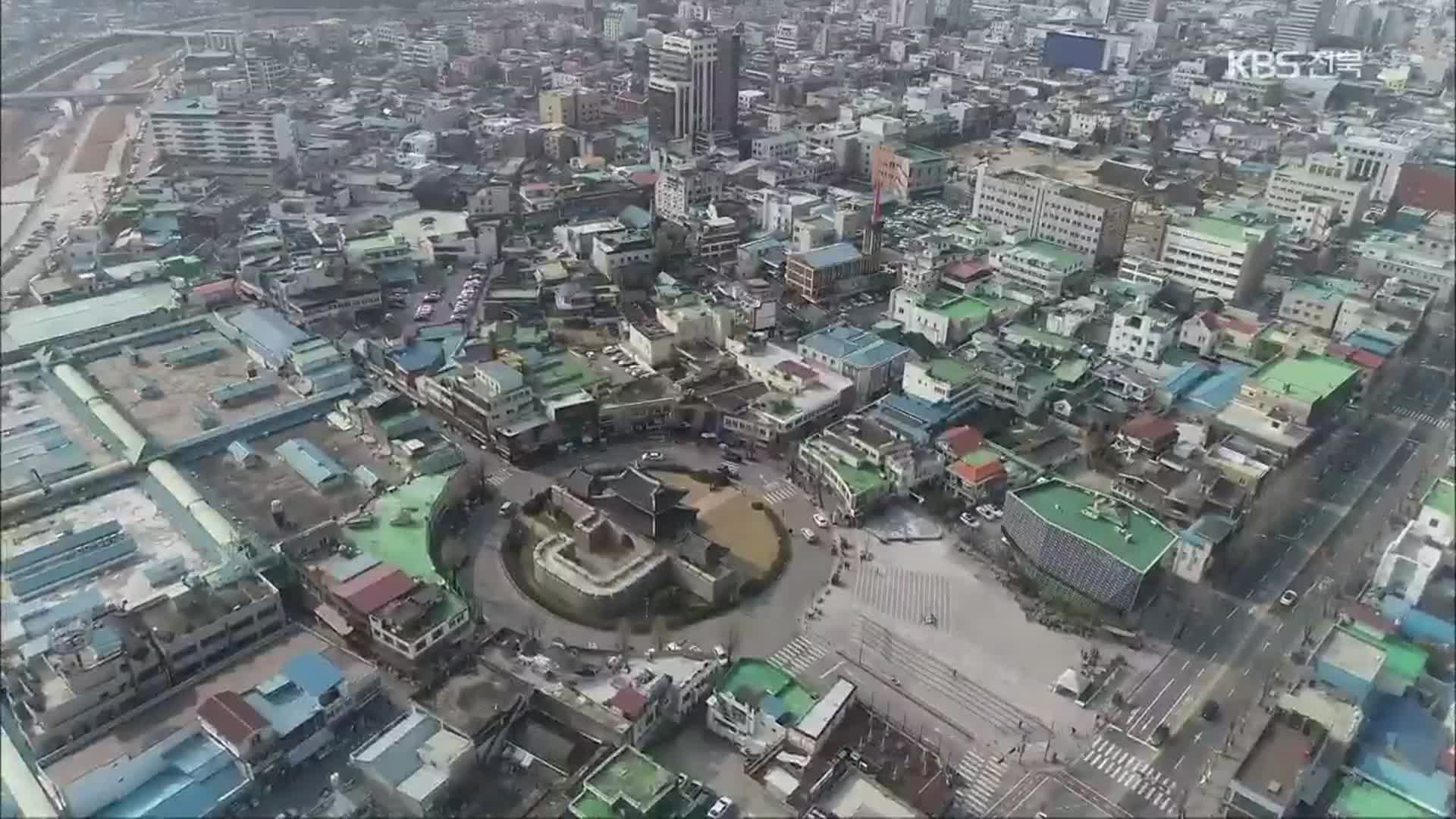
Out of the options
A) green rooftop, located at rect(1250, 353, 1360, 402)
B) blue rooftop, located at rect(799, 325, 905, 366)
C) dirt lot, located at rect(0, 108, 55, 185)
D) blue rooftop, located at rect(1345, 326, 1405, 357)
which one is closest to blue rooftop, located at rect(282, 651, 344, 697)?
dirt lot, located at rect(0, 108, 55, 185)

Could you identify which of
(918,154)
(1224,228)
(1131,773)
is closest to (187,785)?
(1131,773)

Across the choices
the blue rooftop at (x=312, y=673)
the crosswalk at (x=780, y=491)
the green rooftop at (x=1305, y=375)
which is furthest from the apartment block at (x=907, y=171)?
the blue rooftop at (x=312, y=673)

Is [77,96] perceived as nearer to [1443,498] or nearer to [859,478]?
[859,478]

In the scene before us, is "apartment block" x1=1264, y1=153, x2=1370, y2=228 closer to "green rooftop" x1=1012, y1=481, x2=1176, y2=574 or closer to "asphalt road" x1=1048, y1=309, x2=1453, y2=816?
"asphalt road" x1=1048, y1=309, x2=1453, y2=816

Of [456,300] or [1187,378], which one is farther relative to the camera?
[456,300]

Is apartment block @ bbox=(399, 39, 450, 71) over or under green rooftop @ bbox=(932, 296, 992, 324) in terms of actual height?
over
